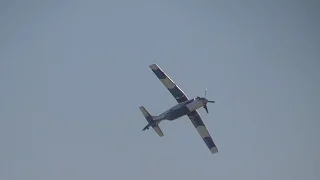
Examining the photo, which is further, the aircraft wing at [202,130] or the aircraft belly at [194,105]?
the aircraft wing at [202,130]

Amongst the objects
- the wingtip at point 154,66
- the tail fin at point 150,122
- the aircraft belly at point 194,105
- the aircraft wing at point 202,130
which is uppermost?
the wingtip at point 154,66

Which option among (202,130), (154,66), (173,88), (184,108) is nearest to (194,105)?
(184,108)

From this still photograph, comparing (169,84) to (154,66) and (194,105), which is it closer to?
(154,66)

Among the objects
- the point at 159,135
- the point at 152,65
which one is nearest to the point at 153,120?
the point at 159,135

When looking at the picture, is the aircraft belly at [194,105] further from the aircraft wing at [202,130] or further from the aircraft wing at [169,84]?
the aircraft wing at [202,130]

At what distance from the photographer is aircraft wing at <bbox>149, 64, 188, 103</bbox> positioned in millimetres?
72250

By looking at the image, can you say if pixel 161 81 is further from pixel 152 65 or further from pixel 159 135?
pixel 159 135

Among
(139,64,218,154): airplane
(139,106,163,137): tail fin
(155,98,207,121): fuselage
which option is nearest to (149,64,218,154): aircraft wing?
(139,64,218,154): airplane

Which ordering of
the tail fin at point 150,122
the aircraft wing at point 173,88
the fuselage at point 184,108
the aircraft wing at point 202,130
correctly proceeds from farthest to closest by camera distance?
1. the tail fin at point 150,122
2. the aircraft wing at point 202,130
3. the aircraft wing at point 173,88
4. the fuselage at point 184,108

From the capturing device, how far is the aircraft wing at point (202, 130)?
73.9 m

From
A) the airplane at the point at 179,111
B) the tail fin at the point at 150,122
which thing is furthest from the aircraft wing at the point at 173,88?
the tail fin at the point at 150,122

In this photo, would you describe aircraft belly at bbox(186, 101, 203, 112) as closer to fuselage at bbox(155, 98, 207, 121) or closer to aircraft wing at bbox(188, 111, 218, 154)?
fuselage at bbox(155, 98, 207, 121)

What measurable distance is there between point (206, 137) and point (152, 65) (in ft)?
40.2

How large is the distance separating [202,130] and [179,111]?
714 cm
